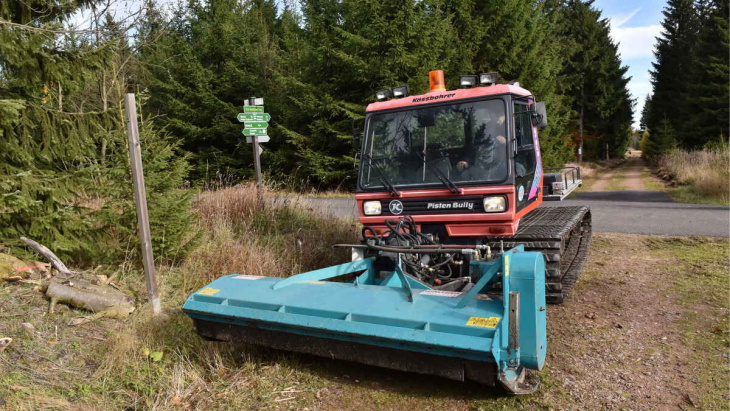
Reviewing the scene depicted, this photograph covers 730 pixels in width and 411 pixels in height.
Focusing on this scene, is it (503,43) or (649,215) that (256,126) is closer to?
(649,215)

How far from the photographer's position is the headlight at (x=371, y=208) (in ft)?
17.2

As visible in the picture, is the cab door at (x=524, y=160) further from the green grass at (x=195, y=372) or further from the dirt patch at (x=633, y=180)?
the dirt patch at (x=633, y=180)

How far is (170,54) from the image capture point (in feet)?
77.0

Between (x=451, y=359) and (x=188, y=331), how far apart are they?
2534 millimetres

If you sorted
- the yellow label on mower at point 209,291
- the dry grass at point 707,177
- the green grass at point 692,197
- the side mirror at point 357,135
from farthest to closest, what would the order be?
the dry grass at point 707,177, the green grass at point 692,197, the side mirror at point 357,135, the yellow label on mower at point 209,291

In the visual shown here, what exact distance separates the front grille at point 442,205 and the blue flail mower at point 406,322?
0.85 meters

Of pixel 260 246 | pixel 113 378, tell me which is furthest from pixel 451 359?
pixel 260 246

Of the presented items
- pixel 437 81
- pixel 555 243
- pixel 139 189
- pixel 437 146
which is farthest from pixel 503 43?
pixel 139 189

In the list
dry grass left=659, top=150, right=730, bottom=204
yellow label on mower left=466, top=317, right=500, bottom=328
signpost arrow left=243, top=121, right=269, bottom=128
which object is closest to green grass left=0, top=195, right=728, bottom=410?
yellow label on mower left=466, top=317, right=500, bottom=328

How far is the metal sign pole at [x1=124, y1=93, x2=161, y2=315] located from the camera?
4789 mm

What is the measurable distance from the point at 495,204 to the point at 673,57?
1916 inches

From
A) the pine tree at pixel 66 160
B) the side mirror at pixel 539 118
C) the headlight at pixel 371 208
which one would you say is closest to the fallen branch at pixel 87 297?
the pine tree at pixel 66 160

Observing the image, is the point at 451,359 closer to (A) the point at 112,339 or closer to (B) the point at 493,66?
(A) the point at 112,339

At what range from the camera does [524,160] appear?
526cm
